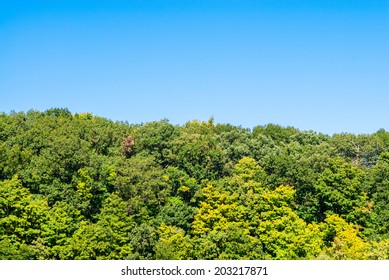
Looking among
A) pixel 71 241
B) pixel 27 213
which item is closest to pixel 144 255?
pixel 71 241

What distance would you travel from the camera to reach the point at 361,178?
178ft

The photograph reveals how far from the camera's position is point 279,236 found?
1807 inches

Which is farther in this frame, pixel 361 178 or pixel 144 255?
pixel 361 178

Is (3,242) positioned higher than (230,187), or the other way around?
(230,187)

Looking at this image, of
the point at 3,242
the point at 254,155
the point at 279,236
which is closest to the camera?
the point at 3,242

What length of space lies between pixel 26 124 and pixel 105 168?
46.7 ft

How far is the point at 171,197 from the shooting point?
171 ft

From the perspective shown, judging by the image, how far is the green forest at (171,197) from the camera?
41312 millimetres

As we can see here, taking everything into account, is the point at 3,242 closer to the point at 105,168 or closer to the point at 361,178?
the point at 105,168

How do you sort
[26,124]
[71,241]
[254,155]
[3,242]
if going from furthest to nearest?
[254,155]
[26,124]
[71,241]
[3,242]

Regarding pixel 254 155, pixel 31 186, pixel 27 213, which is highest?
pixel 254 155

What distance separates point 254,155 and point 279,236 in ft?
66.4

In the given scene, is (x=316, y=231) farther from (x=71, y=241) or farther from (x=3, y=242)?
(x=3, y=242)

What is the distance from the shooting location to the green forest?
4131 centimetres
